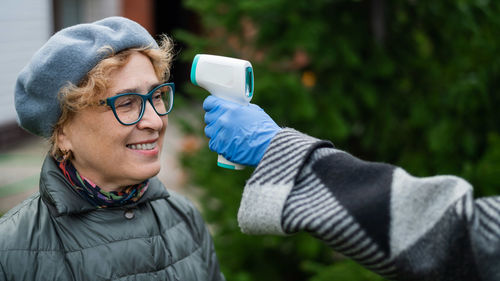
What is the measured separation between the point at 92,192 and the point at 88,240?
0.59 ft

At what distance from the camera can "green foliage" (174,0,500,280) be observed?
3.07 m

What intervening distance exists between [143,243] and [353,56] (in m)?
2.01

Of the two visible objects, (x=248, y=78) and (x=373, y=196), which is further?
(x=248, y=78)

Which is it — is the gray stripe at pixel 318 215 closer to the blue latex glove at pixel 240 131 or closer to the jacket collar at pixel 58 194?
the blue latex glove at pixel 240 131

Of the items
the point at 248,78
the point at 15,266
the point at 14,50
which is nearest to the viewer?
the point at 15,266

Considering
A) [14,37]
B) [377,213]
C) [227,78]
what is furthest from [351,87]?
[14,37]

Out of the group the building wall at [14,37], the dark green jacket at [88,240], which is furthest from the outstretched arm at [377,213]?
the building wall at [14,37]

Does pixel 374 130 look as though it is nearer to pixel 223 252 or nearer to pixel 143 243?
pixel 223 252

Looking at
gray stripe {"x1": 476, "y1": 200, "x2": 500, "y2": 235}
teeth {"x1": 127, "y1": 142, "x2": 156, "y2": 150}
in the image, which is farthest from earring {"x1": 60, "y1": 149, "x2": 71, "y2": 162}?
gray stripe {"x1": 476, "y1": 200, "x2": 500, "y2": 235}

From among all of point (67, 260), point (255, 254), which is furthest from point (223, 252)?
point (67, 260)

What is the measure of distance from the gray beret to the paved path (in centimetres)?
376

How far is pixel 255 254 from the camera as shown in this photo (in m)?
3.50

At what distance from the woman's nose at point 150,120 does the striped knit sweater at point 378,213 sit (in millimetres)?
632

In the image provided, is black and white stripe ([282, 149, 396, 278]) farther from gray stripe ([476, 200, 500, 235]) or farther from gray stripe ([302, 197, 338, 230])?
gray stripe ([476, 200, 500, 235])
